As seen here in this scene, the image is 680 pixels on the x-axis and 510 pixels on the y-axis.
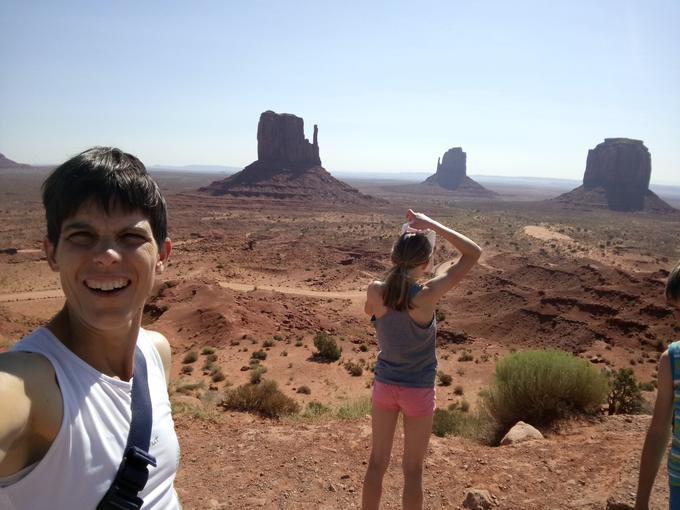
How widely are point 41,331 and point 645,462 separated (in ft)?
8.83

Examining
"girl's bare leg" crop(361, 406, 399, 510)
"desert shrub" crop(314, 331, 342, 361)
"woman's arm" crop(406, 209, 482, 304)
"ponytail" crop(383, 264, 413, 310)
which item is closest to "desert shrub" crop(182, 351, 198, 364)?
"desert shrub" crop(314, 331, 342, 361)

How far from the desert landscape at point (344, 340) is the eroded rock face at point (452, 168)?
378 ft

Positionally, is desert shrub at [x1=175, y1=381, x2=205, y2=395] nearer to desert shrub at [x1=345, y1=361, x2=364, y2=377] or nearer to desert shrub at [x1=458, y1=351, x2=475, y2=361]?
desert shrub at [x1=345, y1=361, x2=364, y2=377]

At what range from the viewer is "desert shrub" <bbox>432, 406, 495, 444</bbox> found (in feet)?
22.0

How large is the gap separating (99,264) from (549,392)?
6.89 m

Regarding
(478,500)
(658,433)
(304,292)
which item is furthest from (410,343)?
(304,292)

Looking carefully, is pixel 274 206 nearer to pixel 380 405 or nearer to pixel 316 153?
pixel 316 153

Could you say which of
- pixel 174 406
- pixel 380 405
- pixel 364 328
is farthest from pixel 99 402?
pixel 364 328

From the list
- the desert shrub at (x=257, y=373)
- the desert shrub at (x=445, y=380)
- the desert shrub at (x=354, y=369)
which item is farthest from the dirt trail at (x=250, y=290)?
the desert shrub at (x=445, y=380)

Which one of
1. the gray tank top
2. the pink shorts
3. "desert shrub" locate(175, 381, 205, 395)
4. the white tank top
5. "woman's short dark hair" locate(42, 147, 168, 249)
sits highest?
"woman's short dark hair" locate(42, 147, 168, 249)

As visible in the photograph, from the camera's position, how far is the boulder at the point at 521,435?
577cm

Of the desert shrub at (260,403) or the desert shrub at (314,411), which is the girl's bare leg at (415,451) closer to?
the desert shrub at (314,411)

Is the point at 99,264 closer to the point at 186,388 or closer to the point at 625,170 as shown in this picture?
the point at 186,388

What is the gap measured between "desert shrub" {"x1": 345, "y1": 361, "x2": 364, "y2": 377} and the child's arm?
35.3 feet
